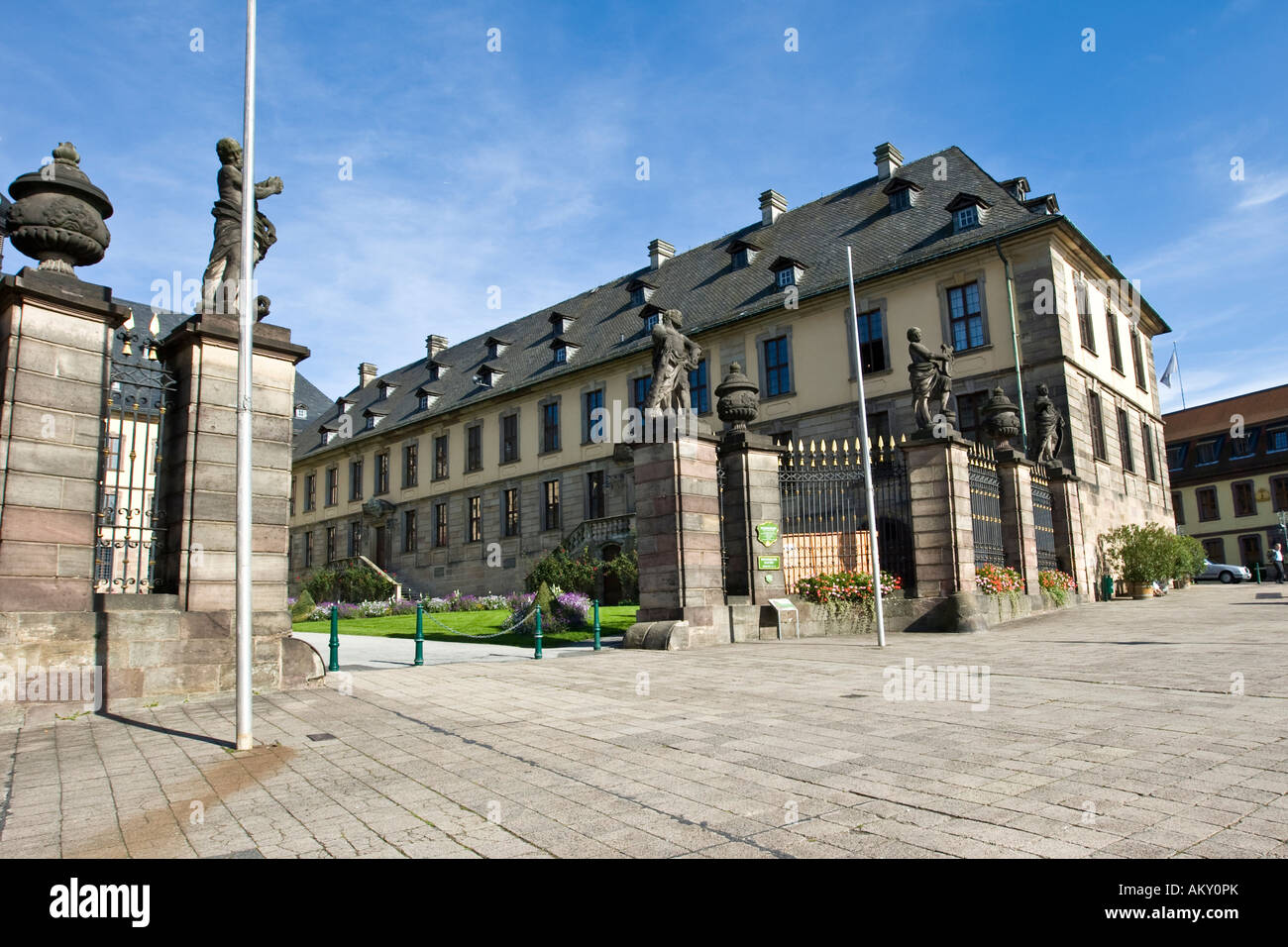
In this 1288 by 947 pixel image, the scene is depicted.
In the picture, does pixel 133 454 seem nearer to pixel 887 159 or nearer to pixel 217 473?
pixel 217 473

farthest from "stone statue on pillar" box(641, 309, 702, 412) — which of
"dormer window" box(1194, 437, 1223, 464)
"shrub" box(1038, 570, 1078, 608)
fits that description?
"dormer window" box(1194, 437, 1223, 464)

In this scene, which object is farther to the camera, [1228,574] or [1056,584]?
[1228,574]

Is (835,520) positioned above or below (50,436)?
below

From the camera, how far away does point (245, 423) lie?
22.4 ft

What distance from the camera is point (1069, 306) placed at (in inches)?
1026

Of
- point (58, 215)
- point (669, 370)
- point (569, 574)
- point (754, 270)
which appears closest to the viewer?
point (58, 215)

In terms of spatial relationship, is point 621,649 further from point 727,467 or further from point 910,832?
point 910,832

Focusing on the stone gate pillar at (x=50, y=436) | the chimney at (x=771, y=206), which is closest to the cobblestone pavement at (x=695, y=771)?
the stone gate pillar at (x=50, y=436)

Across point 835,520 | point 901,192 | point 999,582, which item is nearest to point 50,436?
point 835,520

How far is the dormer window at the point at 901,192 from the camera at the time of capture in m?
30.6

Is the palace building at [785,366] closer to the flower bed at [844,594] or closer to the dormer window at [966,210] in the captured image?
the dormer window at [966,210]

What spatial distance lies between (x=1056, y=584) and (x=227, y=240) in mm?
18649

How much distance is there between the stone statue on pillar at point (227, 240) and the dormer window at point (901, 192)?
1021 inches
